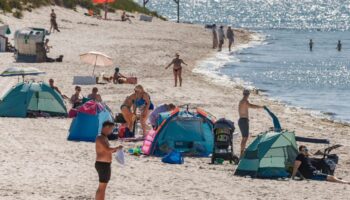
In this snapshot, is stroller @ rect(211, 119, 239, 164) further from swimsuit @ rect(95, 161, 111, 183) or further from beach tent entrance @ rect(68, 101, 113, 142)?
swimsuit @ rect(95, 161, 111, 183)

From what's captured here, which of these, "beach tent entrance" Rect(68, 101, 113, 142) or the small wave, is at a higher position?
the small wave

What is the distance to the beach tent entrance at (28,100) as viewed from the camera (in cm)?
2214

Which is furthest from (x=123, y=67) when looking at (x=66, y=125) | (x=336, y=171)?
(x=336, y=171)

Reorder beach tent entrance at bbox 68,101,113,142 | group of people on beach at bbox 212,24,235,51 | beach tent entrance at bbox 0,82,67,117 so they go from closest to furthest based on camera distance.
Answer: beach tent entrance at bbox 68,101,113,142, beach tent entrance at bbox 0,82,67,117, group of people on beach at bbox 212,24,235,51

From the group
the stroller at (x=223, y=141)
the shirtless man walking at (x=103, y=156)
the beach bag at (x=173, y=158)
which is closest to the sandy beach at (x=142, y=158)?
the beach bag at (x=173, y=158)

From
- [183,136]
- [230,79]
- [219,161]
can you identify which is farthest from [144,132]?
[230,79]

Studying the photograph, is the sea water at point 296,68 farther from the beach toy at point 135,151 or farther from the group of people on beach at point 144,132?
the beach toy at point 135,151

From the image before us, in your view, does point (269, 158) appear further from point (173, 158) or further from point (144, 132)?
point (144, 132)

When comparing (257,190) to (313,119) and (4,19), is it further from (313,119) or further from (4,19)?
(4,19)

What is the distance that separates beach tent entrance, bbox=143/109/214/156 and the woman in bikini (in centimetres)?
145

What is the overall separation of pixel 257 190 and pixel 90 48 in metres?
29.1

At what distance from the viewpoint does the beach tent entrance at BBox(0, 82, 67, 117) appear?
22.1m

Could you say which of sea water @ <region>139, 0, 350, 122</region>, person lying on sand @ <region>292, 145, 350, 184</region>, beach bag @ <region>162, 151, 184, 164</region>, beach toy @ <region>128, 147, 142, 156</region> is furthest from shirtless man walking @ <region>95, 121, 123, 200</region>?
sea water @ <region>139, 0, 350, 122</region>

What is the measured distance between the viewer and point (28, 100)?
22.2 meters
